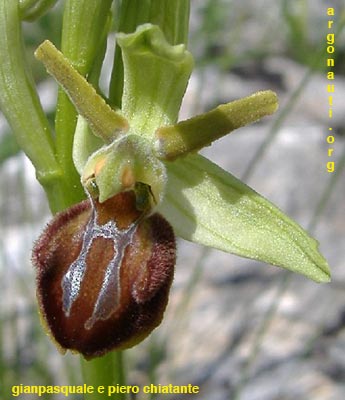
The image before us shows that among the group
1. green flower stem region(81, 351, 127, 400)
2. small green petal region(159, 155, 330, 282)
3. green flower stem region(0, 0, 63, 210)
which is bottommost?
green flower stem region(81, 351, 127, 400)

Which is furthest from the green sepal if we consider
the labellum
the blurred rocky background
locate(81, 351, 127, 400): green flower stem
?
the blurred rocky background

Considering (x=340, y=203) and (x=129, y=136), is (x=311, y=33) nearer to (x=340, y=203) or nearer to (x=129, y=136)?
(x=340, y=203)

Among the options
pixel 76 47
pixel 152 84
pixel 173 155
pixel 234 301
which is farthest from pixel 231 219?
pixel 234 301

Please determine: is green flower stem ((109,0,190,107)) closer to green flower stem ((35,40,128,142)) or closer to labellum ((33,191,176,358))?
green flower stem ((35,40,128,142))

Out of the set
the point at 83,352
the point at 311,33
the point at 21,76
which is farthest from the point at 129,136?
the point at 311,33

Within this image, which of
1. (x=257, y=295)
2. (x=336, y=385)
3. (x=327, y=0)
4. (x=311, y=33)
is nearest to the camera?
(x=336, y=385)

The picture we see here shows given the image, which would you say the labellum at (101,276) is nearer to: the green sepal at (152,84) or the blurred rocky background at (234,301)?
the green sepal at (152,84)
